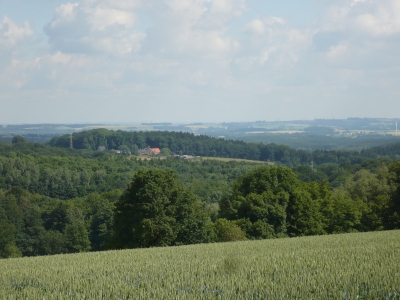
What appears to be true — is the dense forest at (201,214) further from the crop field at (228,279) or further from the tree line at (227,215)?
the crop field at (228,279)

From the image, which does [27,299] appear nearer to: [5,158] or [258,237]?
[258,237]

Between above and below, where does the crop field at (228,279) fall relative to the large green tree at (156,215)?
above

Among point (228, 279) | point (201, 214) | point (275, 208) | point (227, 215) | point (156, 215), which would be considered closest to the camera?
point (228, 279)

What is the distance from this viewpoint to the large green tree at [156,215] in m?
47.8

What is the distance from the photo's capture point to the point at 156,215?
158 ft

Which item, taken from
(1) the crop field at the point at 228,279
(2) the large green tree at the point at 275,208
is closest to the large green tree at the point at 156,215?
(2) the large green tree at the point at 275,208

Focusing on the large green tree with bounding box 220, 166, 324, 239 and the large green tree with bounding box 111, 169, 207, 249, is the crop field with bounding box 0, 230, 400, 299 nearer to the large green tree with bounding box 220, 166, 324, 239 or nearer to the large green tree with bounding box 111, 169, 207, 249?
the large green tree with bounding box 111, 169, 207, 249

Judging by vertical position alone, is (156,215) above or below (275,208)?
above

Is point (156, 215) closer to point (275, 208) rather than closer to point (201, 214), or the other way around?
point (201, 214)

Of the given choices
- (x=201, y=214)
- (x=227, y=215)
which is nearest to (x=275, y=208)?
(x=227, y=215)

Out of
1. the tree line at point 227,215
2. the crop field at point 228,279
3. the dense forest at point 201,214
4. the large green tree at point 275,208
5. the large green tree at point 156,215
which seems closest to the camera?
the crop field at point 228,279

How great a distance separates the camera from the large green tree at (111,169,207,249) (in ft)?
157

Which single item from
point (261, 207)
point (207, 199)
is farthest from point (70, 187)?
point (261, 207)

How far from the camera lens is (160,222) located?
47875 mm
